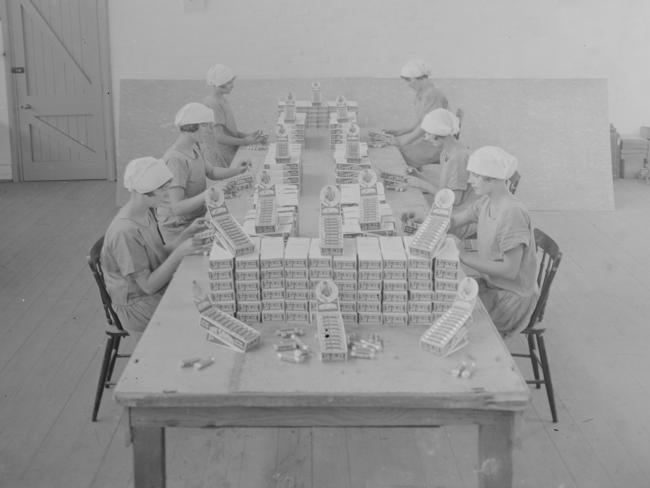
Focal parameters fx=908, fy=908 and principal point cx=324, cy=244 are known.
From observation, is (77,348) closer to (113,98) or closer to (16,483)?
(16,483)

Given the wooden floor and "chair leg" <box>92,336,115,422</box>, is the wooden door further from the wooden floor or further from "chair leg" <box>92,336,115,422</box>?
"chair leg" <box>92,336,115,422</box>

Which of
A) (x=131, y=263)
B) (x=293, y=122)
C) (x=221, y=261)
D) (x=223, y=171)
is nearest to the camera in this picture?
(x=221, y=261)

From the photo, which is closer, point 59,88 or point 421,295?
point 421,295

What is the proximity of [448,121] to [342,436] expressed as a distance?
106 inches

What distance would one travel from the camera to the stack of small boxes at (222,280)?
3822 millimetres

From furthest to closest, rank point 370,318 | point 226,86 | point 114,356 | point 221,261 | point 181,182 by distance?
point 226,86 < point 181,182 < point 114,356 < point 370,318 < point 221,261

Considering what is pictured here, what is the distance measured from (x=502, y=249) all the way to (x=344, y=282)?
4.48 ft

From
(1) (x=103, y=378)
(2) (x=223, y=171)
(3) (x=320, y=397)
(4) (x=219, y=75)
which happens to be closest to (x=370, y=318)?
(3) (x=320, y=397)

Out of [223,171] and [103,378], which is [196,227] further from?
[223,171]

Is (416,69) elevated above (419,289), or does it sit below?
above

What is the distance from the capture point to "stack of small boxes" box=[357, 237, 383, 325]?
3801 millimetres

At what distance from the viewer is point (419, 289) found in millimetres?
3859

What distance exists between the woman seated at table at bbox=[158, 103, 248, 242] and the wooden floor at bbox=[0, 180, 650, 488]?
97 centimetres

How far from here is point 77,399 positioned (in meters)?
5.39
